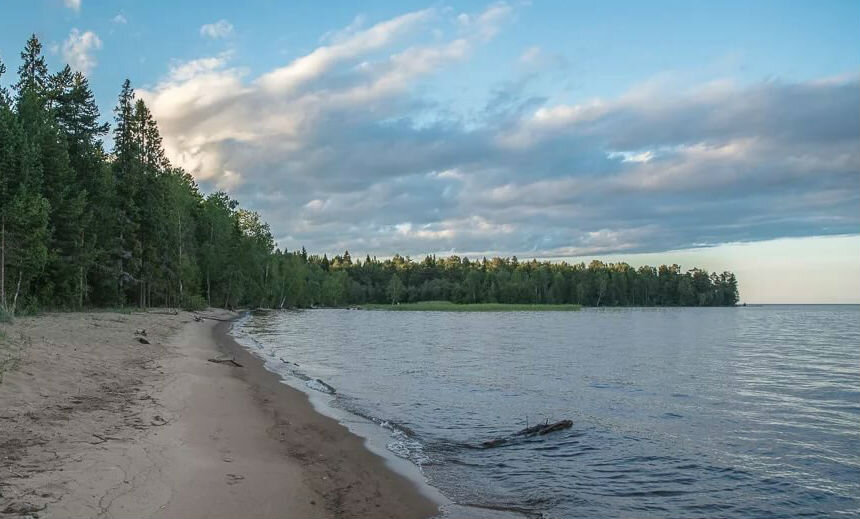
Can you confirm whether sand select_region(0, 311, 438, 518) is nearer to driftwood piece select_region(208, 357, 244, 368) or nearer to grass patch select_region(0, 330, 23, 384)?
grass patch select_region(0, 330, 23, 384)

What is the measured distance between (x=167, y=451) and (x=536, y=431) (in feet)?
25.7

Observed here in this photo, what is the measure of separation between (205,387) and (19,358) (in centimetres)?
422

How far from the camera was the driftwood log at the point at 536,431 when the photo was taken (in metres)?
11.8

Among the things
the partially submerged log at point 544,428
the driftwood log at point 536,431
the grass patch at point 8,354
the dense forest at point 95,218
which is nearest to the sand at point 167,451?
the grass patch at point 8,354

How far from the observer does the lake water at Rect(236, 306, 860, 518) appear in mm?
8766

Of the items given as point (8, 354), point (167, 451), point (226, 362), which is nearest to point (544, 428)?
point (167, 451)

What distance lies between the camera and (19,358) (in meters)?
13.1

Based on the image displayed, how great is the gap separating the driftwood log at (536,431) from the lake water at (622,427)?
0.81 feet

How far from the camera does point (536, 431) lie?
12.7 meters

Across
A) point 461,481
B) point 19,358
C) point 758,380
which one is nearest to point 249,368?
point 19,358

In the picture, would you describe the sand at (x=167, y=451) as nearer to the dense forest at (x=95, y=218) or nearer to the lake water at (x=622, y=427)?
the lake water at (x=622, y=427)

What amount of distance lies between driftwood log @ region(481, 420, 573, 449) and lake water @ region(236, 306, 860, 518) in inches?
9.7

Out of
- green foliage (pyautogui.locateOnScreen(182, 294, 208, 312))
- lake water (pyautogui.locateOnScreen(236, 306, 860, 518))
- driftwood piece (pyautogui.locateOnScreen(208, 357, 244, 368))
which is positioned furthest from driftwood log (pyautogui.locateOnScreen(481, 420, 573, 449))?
green foliage (pyautogui.locateOnScreen(182, 294, 208, 312))

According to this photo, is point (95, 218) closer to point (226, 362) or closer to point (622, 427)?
point (226, 362)
